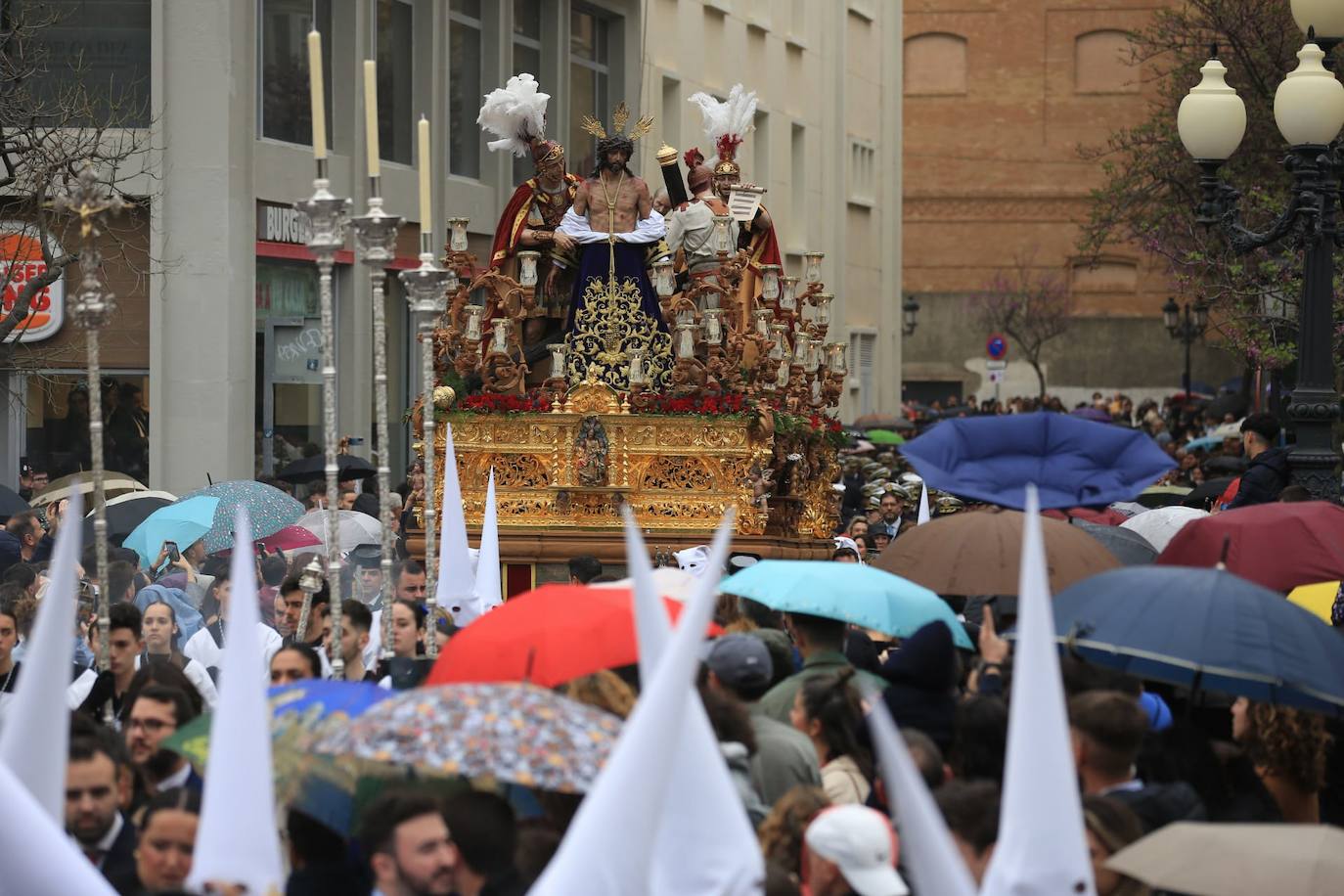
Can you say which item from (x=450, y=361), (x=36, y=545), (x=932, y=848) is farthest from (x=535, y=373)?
(x=932, y=848)

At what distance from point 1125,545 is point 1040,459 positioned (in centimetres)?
184

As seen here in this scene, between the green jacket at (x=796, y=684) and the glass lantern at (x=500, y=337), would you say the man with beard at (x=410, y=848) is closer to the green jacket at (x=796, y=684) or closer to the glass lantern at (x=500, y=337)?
the green jacket at (x=796, y=684)

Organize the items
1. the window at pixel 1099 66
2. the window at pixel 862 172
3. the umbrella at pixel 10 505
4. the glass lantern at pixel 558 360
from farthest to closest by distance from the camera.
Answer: the window at pixel 1099 66 → the window at pixel 862 172 → the umbrella at pixel 10 505 → the glass lantern at pixel 558 360

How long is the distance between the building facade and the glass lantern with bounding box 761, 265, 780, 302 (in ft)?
168

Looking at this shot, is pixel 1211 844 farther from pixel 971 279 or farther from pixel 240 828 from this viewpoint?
pixel 971 279

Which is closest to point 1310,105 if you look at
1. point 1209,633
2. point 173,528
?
point 1209,633

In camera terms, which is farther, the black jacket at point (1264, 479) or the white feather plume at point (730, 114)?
the white feather plume at point (730, 114)

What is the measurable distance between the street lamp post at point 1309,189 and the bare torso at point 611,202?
5211 mm

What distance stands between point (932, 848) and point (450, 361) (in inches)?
547

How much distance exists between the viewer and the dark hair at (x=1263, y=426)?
14.6m

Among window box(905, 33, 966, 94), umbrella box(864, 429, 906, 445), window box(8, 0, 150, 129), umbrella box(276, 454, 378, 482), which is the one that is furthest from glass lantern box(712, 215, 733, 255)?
window box(905, 33, 966, 94)

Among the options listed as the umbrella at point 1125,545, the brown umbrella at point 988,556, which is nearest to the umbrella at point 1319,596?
the brown umbrella at point 988,556

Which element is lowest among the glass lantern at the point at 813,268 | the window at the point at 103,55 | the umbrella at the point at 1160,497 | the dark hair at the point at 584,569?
the dark hair at the point at 584,569

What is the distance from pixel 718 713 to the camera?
7.54 m
